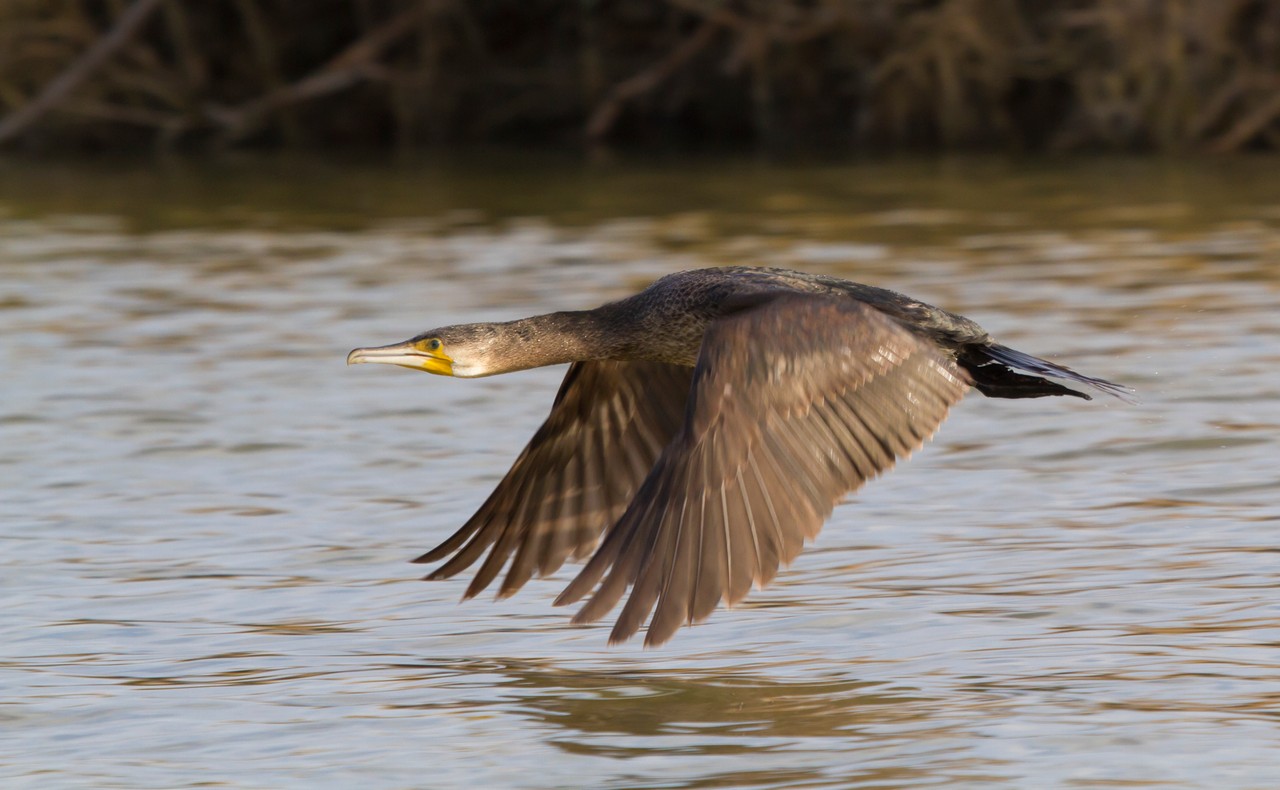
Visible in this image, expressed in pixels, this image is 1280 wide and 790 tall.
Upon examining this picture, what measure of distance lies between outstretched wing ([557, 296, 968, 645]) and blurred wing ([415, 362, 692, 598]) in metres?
0.94

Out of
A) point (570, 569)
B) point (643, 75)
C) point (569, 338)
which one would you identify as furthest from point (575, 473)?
point (643, 75)

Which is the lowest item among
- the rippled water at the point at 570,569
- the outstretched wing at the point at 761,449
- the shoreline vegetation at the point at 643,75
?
the rippled water at the point at 570,569

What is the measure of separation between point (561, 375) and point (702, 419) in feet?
13.9

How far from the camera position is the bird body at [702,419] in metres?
4.69

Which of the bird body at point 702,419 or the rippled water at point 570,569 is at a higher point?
the bird body at point 702,419

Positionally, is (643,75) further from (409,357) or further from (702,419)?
(702,419)

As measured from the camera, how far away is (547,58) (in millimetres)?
21047

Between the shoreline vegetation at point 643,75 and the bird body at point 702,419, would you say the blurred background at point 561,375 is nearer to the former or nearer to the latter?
the shoreline vegetation at point 643,75

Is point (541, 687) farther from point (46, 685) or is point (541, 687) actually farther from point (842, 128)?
point (842, 128)

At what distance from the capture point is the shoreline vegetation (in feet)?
54.7

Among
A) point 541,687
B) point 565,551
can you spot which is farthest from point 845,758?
point 565,551

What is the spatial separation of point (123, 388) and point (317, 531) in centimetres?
268

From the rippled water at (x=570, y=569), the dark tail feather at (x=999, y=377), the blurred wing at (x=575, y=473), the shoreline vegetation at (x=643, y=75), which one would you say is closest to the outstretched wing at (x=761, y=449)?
the rippled water at (x=570, y=569)

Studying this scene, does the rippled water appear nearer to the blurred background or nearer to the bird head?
the blurred background
